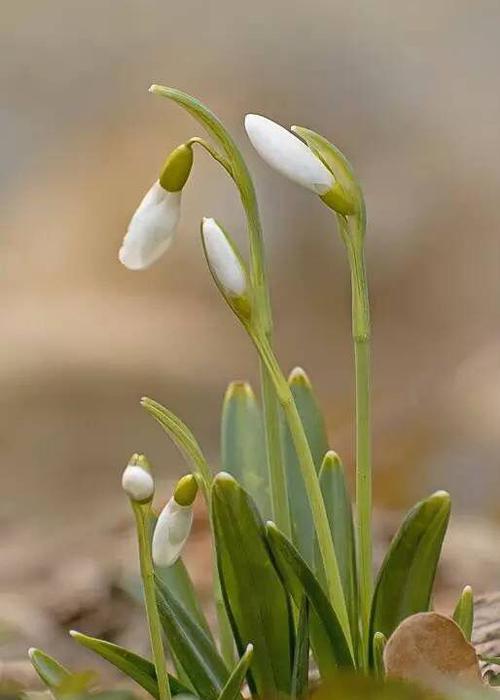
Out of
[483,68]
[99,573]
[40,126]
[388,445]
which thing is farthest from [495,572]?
[40,126]

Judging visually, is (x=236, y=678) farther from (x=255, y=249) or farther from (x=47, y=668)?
(x=255, y=249)

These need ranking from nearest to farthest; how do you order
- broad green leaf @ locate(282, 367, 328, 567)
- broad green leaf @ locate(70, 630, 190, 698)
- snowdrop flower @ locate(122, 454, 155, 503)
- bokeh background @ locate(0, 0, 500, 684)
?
snowdrop flower @ locate(122, 454, 155, 503), broad green leaf @ locate(70, 630, 190, 698), broad green leaf @ locate(282, 367, 328, 567), bokeh background @ locate(0, 0, 500, 684)

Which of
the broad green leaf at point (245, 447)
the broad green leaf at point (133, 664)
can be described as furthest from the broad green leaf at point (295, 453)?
the broad green leaf at point (133, 664)

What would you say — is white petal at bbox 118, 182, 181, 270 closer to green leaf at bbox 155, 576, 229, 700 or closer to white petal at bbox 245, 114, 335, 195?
white petal at bbox 245, 114, 335, 195

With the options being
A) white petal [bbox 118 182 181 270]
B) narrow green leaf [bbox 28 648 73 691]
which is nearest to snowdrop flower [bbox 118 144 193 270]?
white petal [bbox 118 182 181 270]

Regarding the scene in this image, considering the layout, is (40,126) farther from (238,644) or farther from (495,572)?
(238,644)

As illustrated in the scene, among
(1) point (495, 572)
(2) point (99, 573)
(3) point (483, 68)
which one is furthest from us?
(3) point (483, 68)
